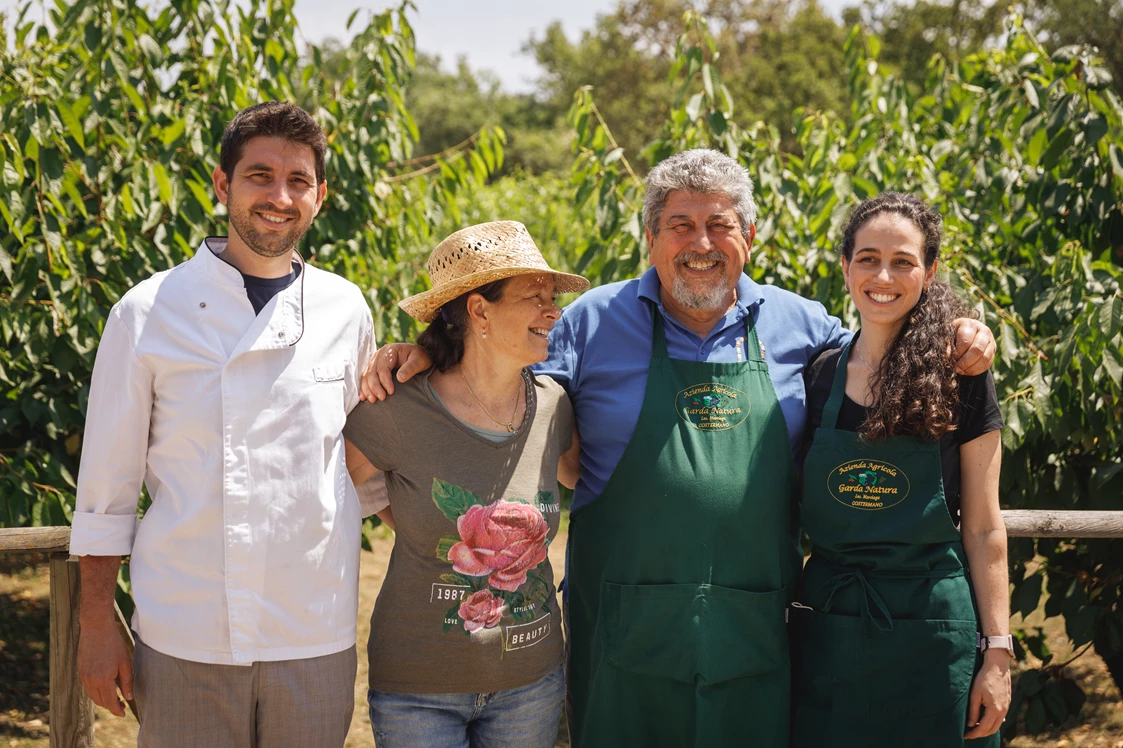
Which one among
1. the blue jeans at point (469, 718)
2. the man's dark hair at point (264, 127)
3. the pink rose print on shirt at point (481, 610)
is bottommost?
the blue jeans at point (469, 718)

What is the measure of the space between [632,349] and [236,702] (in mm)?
1240

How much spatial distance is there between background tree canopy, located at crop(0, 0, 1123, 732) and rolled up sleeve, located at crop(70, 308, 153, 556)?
151 cm

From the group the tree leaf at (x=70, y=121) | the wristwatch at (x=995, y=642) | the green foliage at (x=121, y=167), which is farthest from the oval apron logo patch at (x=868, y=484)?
the tree leaf at (x=70, y=121)

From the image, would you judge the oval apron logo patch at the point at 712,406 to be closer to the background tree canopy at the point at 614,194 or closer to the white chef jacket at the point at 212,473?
the white chef jacket at the point at 212,473

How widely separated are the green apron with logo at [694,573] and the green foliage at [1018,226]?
4.28 feet

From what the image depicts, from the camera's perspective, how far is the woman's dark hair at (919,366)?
218cm

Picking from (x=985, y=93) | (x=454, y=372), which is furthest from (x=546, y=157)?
(x=454, y=372)

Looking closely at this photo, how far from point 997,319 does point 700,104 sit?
1.38m

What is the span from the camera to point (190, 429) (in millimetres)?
1969

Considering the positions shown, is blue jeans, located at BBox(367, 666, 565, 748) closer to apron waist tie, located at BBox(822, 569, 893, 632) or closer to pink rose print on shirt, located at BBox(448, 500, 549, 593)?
pink rose print on shirt, located at BBox(448, 500, 549, 593)

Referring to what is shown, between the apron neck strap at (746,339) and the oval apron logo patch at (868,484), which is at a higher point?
the apron neck strap at (746,339)

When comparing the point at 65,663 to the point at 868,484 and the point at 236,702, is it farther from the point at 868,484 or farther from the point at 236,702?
the point at 868,484

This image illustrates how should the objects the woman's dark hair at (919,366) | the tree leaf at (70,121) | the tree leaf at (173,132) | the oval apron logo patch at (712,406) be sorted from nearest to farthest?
1. the woman's dark hair at (919,366)
2. the oval apron logo patch at (712,406)
3. the tree leaf at (70,121)
4. the tree leaf at (173,132)

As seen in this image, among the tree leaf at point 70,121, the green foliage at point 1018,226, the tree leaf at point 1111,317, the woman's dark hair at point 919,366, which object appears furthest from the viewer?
the green foliage at point 1018,226
